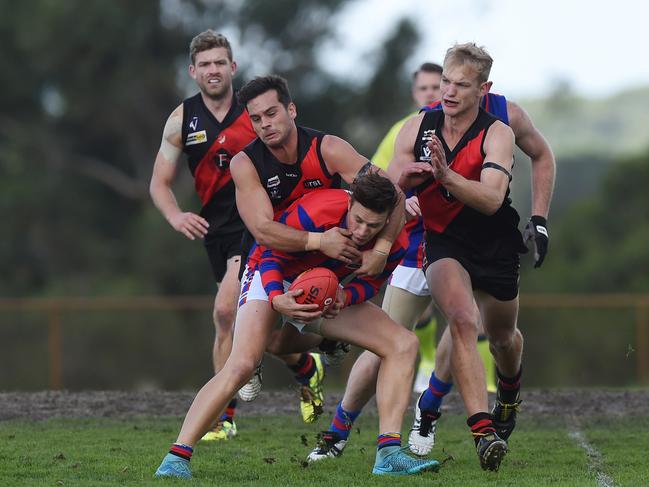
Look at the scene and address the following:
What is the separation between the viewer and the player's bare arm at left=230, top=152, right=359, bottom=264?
675 centimetres

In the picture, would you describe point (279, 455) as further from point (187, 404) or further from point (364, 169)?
point (187, 404)

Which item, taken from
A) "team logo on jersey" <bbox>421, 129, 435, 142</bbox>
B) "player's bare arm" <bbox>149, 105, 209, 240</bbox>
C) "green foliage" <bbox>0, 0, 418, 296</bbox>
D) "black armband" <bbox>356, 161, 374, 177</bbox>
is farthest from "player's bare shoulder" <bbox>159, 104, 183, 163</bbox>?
"green foliage" <bbox>0, 0, 418, 296</bbox>

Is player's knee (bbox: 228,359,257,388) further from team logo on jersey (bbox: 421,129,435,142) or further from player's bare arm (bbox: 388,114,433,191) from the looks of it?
team logo on jersey (bbox: 421,129,435,142)

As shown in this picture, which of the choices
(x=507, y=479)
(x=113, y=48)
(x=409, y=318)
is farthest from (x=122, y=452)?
(x=113, y=48)

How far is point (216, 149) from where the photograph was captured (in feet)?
29.0

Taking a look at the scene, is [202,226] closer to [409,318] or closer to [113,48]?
[409,318]

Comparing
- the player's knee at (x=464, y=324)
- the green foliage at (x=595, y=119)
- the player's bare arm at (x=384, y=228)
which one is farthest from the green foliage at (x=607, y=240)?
the green foliage at (x=595, y=119)

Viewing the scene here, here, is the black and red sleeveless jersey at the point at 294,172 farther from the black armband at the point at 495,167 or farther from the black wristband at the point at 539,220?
the black wristband at the point at 539,220

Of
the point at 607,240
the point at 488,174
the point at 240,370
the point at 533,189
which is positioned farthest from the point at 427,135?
the point at 607,240

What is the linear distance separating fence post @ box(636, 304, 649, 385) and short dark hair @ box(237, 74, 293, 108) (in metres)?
12.6

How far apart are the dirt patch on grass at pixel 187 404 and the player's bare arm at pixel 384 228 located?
3.75 meters

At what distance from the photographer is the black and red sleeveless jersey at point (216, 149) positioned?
29.0ft

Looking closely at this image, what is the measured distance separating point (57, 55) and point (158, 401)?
2462cm

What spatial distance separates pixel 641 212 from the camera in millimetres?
34281
